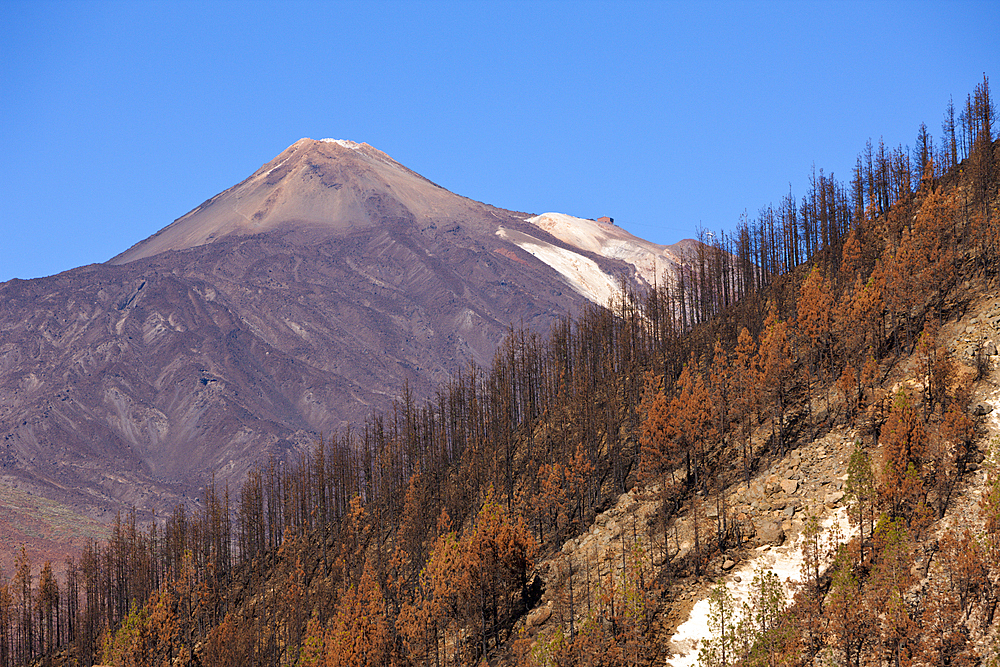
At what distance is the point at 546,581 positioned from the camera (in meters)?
53.0

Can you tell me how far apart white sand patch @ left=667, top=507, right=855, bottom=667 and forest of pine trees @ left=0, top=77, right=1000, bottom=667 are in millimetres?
1224

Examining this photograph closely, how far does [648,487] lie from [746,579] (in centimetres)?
1505

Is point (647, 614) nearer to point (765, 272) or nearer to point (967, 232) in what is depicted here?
point (967, 232)

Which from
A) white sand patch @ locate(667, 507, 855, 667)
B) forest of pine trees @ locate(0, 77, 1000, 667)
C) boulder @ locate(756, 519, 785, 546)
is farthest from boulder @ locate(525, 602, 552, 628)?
boulder @ locate(756, 519, 785, 546)

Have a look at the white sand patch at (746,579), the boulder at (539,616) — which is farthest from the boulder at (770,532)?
the boulder at (539,616)

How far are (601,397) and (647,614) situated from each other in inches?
1483

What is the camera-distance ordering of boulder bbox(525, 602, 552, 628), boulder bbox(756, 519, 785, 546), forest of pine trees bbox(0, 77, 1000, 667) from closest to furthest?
forest of pine trees bbox(0, 77, 1000, 667) → boulder bbox(756, 519, 785, 546) → boulder bbox(525, 602, 552, 628)

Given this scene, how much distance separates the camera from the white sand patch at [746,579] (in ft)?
128

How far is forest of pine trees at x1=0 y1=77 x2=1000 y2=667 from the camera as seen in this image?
122ft

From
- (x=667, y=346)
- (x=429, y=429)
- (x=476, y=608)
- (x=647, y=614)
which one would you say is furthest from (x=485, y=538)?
(x=429, y=429)

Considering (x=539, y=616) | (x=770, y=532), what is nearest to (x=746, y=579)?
(x=770, y=532)

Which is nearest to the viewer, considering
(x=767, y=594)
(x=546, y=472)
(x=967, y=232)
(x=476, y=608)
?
(x=767, y=594)

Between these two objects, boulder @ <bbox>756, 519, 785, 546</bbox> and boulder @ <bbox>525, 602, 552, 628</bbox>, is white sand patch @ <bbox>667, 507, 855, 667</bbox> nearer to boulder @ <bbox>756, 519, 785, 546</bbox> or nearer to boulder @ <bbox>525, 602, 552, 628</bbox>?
boulder @ <bbox>756, 519, 785, 546</bbox>

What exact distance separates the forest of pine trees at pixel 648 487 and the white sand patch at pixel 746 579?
4.02 ft
